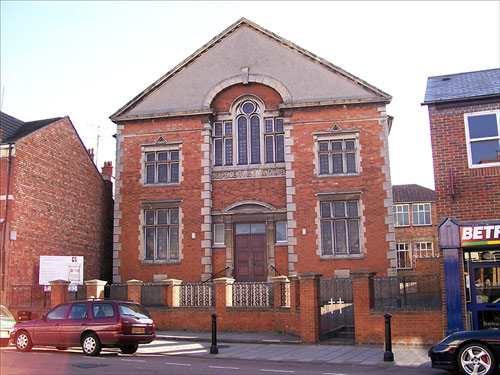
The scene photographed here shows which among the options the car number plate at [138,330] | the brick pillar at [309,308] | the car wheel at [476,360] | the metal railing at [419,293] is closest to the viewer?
the car wheel at [476,360]

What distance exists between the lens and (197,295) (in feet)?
67.0

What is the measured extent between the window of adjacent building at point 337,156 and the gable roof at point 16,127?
12867 mm

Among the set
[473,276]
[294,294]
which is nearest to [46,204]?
[294,294]

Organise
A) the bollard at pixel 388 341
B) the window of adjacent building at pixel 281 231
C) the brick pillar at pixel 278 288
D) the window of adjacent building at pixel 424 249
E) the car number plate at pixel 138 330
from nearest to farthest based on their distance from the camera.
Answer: the bollard at pixel 388 341 < the car number plate at pixel 138 330 < the brick pillar at pixel 278 288 < the window of adjacent building at pixel 281 231 < the window of adjacent building at pixel 424 249

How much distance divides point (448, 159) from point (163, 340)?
10.4 m

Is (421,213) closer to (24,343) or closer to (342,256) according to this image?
(342,256)

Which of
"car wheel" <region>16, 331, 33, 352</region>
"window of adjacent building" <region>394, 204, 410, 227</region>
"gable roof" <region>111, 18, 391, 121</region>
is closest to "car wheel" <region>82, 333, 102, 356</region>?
"car wheel" <region>16, 331, 33, 352</region>

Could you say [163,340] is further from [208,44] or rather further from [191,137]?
[208,44]

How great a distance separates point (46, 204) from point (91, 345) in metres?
12.4

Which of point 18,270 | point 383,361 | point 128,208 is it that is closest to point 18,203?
point 18,270

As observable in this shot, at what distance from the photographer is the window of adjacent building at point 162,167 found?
26.1 metres

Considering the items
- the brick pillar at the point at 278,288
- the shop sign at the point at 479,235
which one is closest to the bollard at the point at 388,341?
the shop sign at the point at 479,235

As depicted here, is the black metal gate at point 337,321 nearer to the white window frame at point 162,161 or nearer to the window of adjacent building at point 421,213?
the white window frame at point 162,161

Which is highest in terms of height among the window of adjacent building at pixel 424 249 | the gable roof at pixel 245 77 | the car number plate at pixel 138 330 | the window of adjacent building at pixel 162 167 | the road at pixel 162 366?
the gable roof at pixel 245 77
